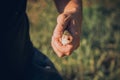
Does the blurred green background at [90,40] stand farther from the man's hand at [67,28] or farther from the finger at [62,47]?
the finger at [62,47]

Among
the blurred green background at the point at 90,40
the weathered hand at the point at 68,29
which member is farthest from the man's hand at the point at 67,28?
the blurred green background at the point at 90,40

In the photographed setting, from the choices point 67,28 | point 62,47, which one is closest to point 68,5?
point 67,28

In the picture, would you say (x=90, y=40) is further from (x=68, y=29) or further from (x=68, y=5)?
(x=68, y=29)

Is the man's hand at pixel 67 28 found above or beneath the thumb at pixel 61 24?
beneath

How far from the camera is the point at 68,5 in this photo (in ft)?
5.85

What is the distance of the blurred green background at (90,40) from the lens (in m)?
3.70

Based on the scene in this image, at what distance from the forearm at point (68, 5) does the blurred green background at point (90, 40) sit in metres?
1.87

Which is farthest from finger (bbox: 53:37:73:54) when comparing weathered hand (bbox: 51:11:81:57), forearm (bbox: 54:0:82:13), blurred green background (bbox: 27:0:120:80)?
blurred green background (bbox: 27:0:120:80)

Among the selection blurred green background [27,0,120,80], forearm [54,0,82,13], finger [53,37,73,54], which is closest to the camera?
finger [53,37,73,54]

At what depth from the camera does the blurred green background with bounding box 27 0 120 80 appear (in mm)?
3703

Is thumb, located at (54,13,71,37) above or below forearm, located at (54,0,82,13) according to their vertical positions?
above

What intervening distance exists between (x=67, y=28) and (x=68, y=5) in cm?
16

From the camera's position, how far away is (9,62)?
5.62ft

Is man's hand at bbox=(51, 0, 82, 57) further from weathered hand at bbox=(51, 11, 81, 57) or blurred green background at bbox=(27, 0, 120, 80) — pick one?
blurred green background at bbox=(27, 0, 120, 80)
